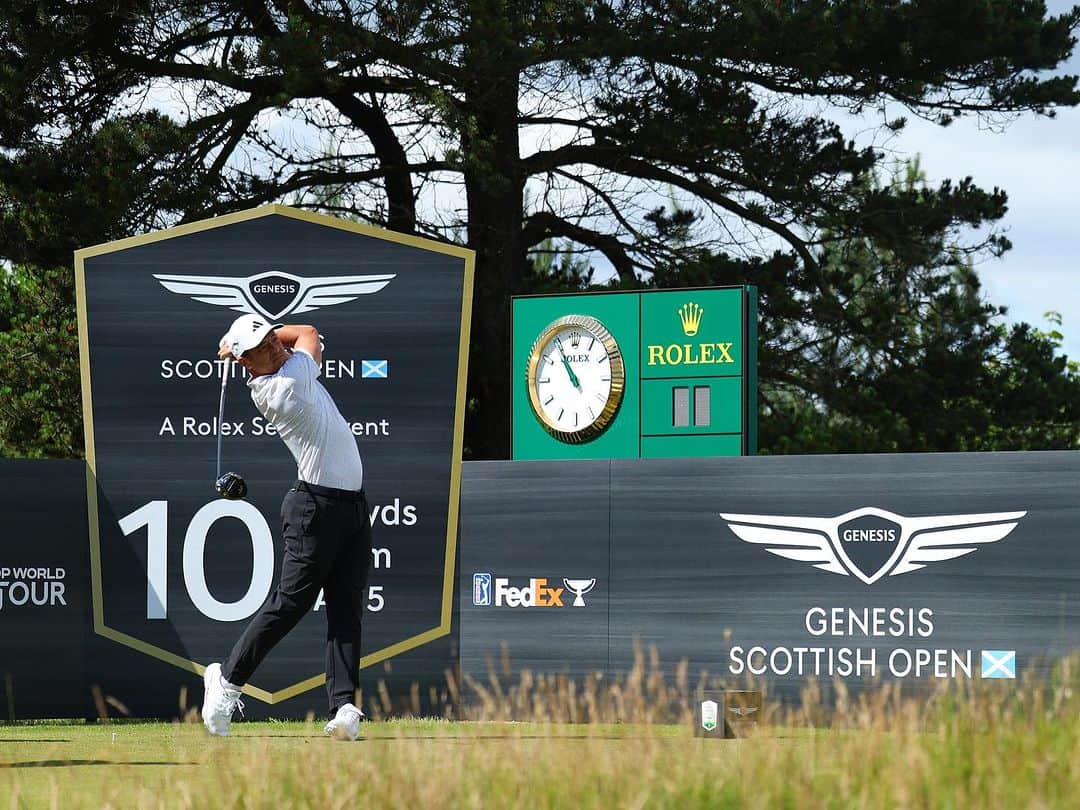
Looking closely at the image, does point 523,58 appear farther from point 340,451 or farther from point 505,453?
point 340,451

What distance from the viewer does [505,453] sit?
19.9 m

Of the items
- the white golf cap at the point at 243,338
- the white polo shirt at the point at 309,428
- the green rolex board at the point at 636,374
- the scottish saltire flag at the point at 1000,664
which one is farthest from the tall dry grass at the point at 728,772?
the green rolex board at the point at 636,374

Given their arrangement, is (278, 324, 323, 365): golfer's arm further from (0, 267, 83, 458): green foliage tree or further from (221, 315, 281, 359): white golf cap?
(0, 267, 83, 458): green foliage tree

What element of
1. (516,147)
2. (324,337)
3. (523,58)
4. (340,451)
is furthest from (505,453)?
(340,451)

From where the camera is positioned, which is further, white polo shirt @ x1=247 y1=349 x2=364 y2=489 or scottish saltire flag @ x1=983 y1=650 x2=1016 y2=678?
scottish saltire flag @ x1=983 y1=650 x2=1016 y2=678

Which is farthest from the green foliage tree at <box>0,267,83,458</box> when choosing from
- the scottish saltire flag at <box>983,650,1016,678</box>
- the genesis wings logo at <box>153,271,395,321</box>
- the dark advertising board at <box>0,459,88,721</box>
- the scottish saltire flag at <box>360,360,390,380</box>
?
the scottish saltire flag at <box>983,650,1016,678</box>

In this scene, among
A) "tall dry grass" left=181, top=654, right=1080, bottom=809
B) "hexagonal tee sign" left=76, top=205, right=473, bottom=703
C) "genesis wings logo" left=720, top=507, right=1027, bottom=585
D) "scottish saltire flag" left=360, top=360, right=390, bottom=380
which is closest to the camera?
"tall dry grass" left=181, top=654, right=1080, bottom=809

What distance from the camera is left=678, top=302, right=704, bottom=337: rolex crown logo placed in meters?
12.8

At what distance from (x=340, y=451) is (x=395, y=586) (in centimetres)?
279

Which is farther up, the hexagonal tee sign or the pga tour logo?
the hexagonal tee sign

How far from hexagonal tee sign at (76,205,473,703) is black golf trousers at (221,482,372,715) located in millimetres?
2621

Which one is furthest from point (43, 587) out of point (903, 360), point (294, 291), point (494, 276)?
point (903, 360)

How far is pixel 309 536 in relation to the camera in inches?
299

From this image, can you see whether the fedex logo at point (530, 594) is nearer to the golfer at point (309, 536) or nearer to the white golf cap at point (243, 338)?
the golfer at point (309, 536)
